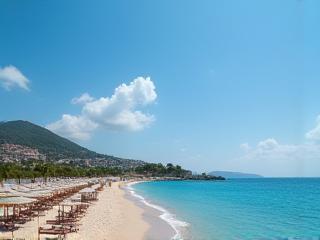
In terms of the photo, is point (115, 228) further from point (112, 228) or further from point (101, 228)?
point (101, 228)

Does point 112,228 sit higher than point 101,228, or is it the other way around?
point 101,228

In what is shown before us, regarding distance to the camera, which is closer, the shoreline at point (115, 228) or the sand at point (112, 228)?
the shoreline at point (115, 228)

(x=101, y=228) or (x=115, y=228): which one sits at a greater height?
(x=101, y=228)

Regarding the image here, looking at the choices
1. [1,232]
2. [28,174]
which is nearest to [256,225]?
[1,232]

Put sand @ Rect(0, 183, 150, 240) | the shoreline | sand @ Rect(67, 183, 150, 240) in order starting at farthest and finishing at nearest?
sand @ Rect(67, 183, 150, 240)
the shoreline
sand @ Rect(0, 183, 150, 240)

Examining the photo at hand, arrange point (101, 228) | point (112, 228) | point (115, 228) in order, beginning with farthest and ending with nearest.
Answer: point (115, 228) < point (112, 228) < point (101, 228)

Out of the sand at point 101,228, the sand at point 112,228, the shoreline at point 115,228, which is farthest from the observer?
the sand at point 112,228

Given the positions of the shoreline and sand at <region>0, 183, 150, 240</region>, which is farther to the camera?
the shoreline

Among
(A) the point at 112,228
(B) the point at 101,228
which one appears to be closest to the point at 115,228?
(A) the point at 112,228

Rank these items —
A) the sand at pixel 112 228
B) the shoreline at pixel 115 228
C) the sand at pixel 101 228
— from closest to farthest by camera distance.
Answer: the sand at pixel 101 228
the shoreline at pixel 115 228
the sand at pixel 112 228

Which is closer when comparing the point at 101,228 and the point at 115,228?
the point at 101,228

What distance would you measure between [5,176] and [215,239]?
68422mm

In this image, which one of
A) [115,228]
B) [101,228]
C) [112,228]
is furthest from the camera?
[115,228]

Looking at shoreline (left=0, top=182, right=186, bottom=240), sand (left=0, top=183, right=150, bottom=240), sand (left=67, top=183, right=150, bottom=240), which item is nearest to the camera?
sand (left=0, top=183, right=150, bottom=240)
